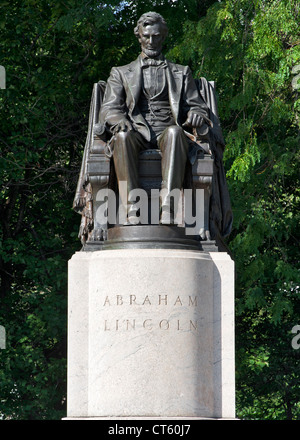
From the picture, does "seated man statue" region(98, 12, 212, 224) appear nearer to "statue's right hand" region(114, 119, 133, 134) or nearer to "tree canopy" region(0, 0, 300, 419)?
"statue's right hand" region(114, 119, 133, 134)

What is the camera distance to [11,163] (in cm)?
1684

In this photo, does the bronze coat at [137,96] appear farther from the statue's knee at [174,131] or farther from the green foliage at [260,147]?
the green foliage at [260,147]

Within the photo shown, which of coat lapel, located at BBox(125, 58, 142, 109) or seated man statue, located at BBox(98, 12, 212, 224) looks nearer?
seated man statue, located at BBox(98, 12, 212, 224)

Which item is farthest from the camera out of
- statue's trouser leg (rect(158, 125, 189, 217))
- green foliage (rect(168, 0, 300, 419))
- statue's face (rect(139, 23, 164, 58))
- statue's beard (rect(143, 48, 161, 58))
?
green foliage (rect(168, 0, 300, 419))

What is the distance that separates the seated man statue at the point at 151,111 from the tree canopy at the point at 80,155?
386 centimetres

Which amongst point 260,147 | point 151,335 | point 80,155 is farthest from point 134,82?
point 80,155

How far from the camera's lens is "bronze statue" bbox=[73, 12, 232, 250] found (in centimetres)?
1004

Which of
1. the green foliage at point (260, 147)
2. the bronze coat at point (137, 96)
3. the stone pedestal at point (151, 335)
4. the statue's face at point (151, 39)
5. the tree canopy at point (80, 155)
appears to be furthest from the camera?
the tree canopy at point (80, 155)

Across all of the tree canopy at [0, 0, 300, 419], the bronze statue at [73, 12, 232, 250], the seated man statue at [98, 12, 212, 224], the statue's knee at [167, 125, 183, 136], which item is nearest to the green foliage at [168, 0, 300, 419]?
the tree canopy at [0, 0, 300, 419]

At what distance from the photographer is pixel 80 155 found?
17.7m

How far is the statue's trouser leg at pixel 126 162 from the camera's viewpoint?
32.9 feet

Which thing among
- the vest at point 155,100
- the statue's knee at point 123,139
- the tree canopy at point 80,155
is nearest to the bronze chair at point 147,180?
the statue's knee at point 123,139
